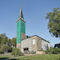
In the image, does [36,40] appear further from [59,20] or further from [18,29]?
[59,20]

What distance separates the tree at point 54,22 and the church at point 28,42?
1351cm

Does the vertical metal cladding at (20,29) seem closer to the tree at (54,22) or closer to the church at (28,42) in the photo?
the church at (28,42)

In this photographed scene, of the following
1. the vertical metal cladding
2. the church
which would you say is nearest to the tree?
the church

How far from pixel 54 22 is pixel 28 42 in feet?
58.8

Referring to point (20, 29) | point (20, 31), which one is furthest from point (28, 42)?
point (20, 29)

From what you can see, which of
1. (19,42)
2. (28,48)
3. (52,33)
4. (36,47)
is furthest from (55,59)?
(19,42)

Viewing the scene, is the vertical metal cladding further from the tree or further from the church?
the tree

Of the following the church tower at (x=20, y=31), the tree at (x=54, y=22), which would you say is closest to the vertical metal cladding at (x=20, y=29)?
the church tower at (x=20, y=31)

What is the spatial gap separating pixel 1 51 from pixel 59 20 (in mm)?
28802

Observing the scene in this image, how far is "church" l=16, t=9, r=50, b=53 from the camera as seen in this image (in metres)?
39.2

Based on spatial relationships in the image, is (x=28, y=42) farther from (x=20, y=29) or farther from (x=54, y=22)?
(x=54, y=22)

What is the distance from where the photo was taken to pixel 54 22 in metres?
25.1

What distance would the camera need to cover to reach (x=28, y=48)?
40875mm

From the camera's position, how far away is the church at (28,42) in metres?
39.2
